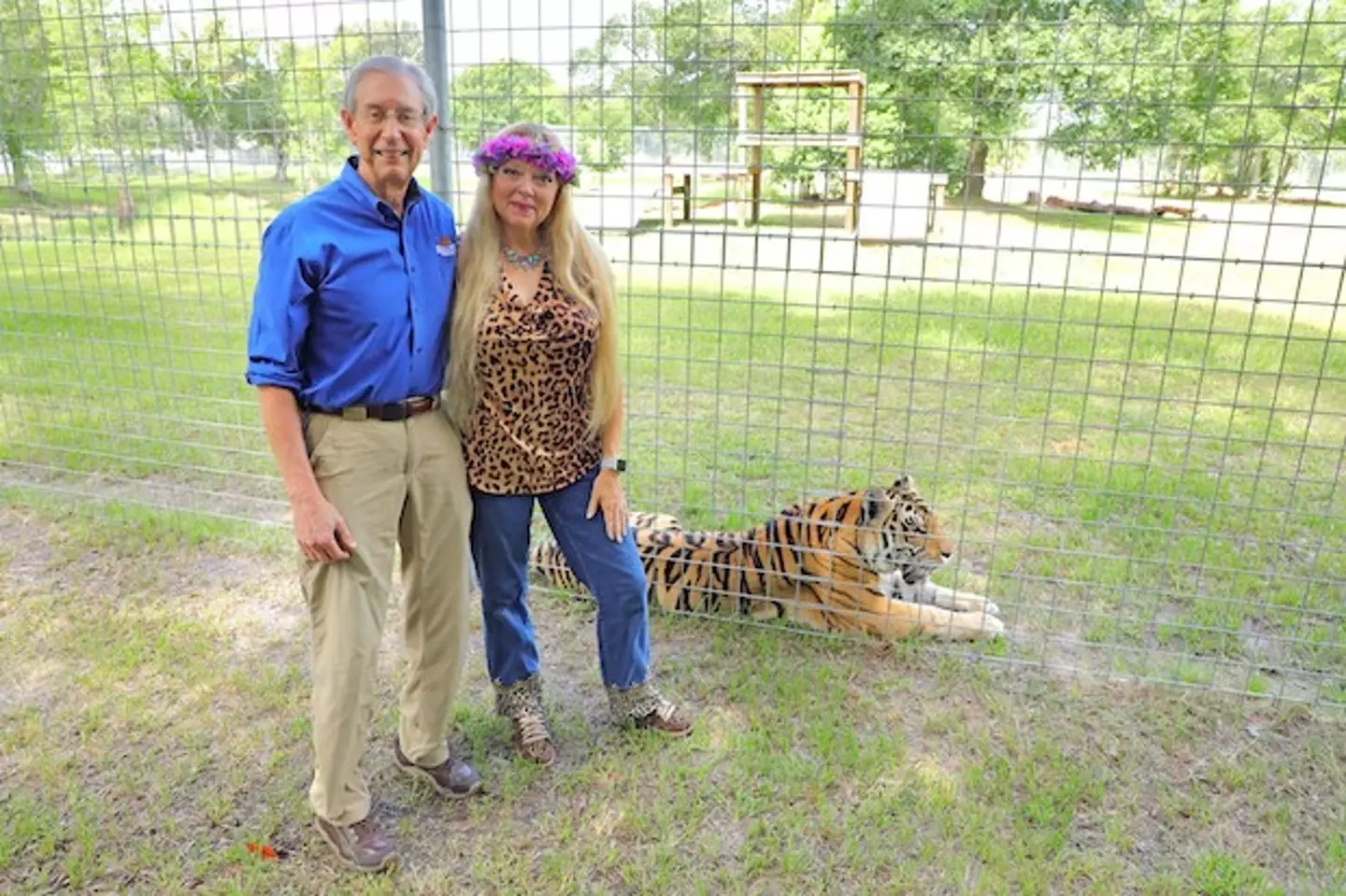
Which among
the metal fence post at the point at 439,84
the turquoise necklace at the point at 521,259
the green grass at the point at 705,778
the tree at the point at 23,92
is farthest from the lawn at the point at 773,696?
the metal fence post at the point at 439,84

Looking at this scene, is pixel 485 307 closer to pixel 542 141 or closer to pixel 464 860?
pixel 542 141

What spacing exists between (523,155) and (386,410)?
2.44 ft

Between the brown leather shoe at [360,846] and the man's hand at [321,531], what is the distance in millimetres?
758

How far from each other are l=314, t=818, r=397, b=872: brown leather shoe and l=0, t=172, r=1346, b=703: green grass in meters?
1.81

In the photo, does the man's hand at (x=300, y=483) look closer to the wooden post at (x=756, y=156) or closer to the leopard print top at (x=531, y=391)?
the leopard print top at (x=531, y=391)

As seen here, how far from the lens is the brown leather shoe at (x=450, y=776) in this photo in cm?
276

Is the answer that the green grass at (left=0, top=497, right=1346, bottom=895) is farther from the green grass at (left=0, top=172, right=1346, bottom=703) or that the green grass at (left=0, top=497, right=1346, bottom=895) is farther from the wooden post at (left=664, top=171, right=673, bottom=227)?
A: the wooden post at (left=664, top=171, right=673, bottom=227)

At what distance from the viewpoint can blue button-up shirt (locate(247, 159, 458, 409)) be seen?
219cm

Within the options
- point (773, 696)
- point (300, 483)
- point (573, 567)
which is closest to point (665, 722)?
point (773, 696)

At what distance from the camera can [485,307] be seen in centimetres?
250

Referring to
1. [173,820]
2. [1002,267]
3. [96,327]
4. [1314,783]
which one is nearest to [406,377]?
[173,820]

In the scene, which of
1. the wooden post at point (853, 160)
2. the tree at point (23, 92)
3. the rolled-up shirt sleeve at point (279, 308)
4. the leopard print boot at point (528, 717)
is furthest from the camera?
the tree at point (23, 92)

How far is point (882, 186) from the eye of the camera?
406cm

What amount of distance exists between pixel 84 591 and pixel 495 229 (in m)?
2.68
